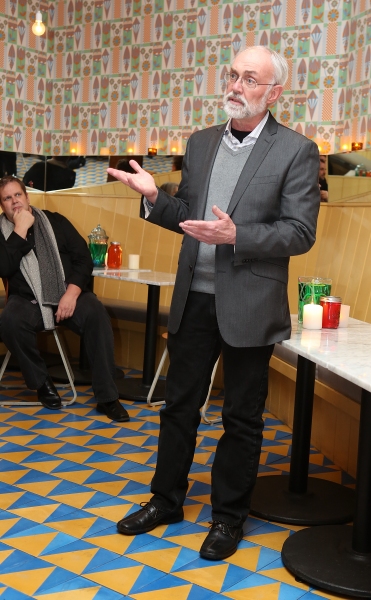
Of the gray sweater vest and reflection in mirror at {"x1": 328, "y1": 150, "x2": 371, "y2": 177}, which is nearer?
the gray sweater vest

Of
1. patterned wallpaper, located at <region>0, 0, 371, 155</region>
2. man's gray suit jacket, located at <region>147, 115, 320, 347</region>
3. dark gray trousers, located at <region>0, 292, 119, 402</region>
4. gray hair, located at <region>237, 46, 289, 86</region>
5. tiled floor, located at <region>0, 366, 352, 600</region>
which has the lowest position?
tiled floor, located at <region>0, 366, 352, 600</region>

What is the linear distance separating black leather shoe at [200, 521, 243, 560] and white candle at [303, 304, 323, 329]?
763 mm

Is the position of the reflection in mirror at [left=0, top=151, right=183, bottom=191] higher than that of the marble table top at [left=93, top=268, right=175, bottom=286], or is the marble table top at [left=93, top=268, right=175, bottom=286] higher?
the reflection in mirror at [left=0, top=151, right=183, bottom=191]

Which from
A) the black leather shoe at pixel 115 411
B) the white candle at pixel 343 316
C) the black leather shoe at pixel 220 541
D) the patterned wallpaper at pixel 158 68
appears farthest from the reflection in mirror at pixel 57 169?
the black leather shoe at pixel 220 541

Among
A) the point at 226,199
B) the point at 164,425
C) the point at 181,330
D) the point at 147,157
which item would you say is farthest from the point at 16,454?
the point at 147,157

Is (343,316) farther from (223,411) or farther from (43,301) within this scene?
(43,301)

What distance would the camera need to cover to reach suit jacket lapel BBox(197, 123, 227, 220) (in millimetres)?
2557

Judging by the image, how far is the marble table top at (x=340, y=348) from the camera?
2.09 meters

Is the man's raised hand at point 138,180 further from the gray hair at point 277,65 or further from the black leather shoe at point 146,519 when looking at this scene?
the black leather shoe at point 146,519

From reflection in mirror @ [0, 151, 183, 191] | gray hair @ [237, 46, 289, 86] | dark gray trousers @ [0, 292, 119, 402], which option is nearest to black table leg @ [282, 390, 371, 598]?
gray hair @ [237, 46, 289, 86]

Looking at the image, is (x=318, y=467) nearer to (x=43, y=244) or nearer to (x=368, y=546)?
(x=368, y=546)

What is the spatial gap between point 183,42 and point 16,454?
3.24 metres

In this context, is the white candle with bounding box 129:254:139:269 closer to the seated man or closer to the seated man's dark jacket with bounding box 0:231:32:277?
the seated man

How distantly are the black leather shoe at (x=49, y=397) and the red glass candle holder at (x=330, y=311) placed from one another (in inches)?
78.4
